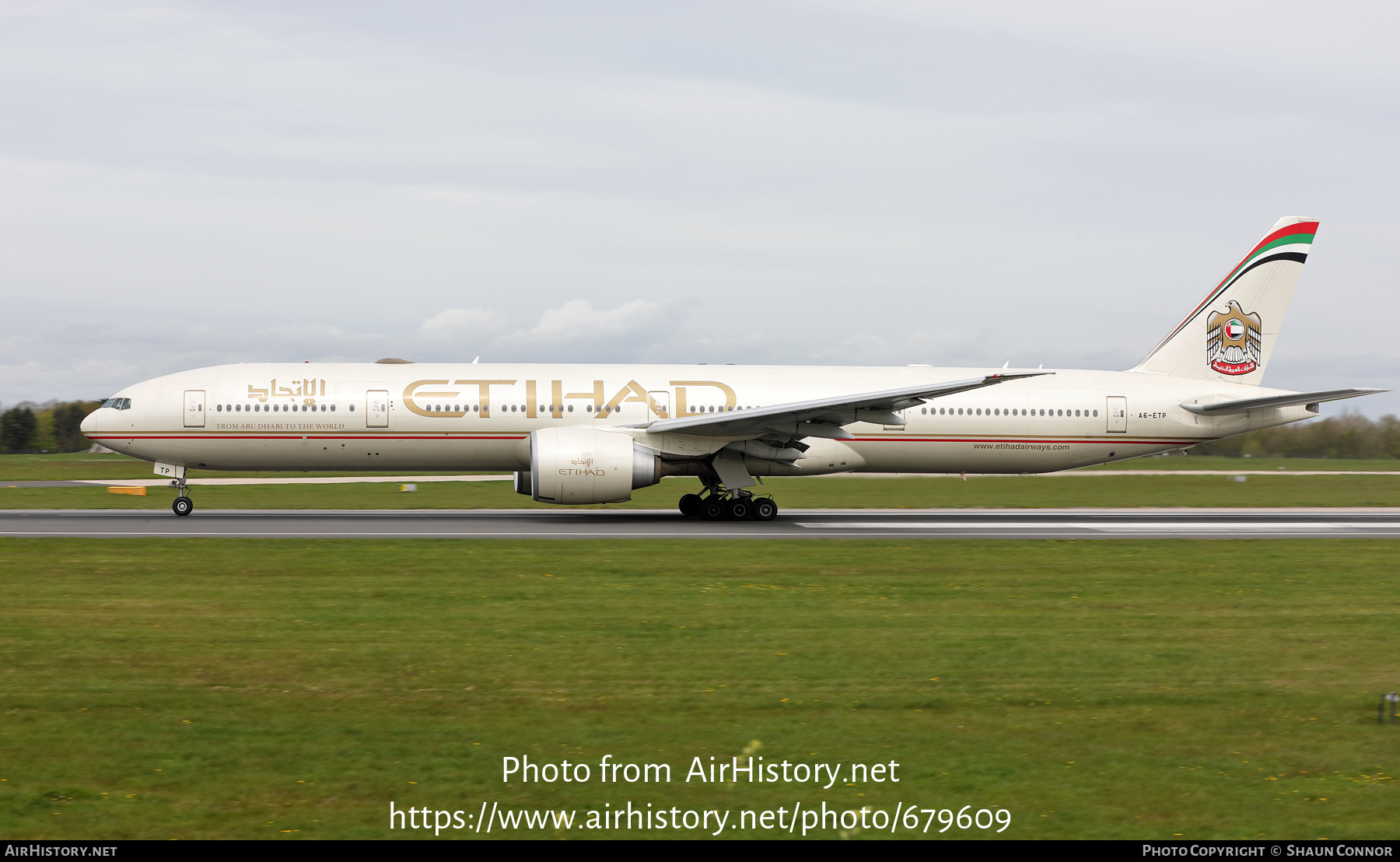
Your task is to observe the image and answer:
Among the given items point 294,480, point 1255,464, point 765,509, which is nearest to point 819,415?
point 765,509

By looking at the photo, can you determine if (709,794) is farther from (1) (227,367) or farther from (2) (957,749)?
(1) (227,367)

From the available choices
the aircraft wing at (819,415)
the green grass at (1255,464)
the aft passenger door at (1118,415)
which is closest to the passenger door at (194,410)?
the aircraft wing at (819,415)

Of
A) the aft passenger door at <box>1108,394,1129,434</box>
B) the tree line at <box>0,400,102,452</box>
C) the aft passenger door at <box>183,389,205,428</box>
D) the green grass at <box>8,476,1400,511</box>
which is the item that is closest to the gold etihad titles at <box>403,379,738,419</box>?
the aft passenger door at <box>183,389,205,428</box>

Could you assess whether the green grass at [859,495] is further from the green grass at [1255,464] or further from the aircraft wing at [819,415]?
the green grass at [1255,464]

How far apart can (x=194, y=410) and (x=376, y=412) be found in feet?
14.0

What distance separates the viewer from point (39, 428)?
75.2 meters

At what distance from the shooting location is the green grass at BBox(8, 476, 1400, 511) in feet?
102

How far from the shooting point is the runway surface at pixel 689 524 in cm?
2158

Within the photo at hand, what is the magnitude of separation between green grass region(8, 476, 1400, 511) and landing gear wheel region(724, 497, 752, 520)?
212 inches

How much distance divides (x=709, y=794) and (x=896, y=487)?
2957 cm

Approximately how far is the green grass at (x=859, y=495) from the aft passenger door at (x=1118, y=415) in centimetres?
400

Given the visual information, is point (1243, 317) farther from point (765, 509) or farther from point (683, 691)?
point (683, 691)

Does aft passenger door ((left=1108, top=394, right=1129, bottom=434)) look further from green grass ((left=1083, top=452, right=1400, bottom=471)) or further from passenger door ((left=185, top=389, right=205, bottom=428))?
passenger door ((left=185, top=389, right=205, bottom=428))
